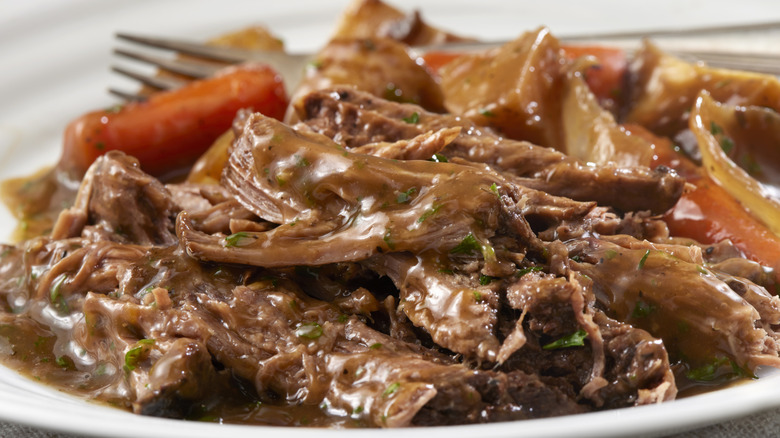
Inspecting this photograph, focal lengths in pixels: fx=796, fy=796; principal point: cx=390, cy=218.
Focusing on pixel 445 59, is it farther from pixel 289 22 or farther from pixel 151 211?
pixel 151 211

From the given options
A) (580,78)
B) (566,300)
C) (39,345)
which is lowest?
(39,345)

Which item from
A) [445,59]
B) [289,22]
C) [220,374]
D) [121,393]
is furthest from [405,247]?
[289,22]

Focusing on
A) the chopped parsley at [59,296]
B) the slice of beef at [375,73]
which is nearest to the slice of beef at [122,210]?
the chopped parsley at [59,296]

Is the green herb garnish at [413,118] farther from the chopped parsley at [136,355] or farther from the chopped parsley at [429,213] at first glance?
the chopped parsley at [136,355]

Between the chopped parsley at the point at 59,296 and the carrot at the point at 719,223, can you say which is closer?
the chopped parsley at the point at 59,296

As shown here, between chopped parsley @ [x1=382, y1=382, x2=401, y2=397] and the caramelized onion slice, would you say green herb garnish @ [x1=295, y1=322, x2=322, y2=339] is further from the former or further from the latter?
the caramelized onion slice
